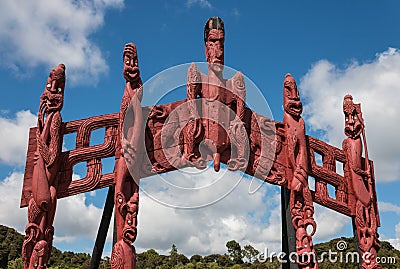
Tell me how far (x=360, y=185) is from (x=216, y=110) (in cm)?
274

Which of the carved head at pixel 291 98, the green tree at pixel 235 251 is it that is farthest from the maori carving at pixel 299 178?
the green tree at pixel 235 251

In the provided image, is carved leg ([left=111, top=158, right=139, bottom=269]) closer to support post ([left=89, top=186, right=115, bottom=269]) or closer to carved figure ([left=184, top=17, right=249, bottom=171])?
support post ([left=89, top=186, right=115, bottom=269])

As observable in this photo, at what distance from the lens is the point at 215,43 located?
698cm

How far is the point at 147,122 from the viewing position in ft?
21.3

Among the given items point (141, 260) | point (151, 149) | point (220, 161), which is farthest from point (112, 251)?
point (141, 260)

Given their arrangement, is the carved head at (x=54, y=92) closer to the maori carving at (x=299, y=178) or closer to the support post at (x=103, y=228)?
the support post at (x=103, y=228)

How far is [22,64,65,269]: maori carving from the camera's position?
5602 millimetres

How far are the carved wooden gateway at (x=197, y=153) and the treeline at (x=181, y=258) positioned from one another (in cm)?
683

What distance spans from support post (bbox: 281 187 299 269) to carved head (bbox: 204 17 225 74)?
85.4 inches

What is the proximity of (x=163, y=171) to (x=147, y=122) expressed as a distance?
2.40ft

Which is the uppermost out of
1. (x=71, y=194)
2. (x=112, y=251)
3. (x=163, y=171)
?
(x=163, y=171)

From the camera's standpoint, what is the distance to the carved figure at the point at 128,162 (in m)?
5.82

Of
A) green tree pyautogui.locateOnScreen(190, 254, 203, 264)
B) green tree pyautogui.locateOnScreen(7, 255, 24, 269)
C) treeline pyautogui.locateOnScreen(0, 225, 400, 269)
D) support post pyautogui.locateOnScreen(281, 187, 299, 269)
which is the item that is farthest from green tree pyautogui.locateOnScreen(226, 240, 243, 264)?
support post pyautogui.locateOnScreen(281, 187, 299, 269)

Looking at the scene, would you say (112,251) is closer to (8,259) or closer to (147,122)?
(147,122)
